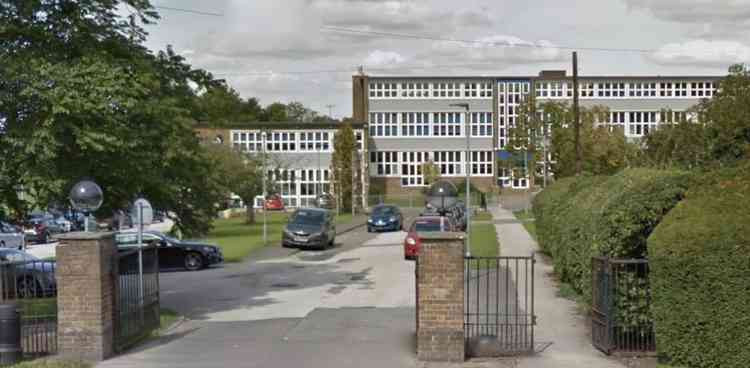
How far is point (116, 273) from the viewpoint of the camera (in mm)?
14586

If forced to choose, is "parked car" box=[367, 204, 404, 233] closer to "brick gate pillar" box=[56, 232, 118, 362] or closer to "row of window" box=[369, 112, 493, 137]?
"row of window" box=[369, 112, 493, 137]

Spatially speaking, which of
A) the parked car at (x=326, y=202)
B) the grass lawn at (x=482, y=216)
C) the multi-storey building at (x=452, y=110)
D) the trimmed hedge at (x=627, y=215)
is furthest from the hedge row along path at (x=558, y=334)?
the multi-storey building at (x=452, y=110)

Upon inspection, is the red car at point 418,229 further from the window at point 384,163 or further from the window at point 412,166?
the window at point 384,163

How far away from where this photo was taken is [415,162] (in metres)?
93.9

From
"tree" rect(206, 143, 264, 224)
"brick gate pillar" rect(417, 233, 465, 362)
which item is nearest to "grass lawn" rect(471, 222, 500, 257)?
"tree" rect(206, 143, 264, 224)

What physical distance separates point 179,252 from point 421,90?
62.6m

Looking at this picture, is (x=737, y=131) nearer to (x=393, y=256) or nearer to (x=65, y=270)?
(x=393, y=256)

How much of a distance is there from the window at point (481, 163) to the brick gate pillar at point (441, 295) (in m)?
81.3

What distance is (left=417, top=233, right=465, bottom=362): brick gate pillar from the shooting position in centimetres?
1314

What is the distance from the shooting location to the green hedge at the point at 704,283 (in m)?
11.3

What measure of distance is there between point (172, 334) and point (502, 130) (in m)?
80.5

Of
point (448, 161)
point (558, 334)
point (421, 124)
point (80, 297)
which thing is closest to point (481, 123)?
point (448, 161)

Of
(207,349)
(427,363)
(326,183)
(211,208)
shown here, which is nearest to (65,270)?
(207,349)

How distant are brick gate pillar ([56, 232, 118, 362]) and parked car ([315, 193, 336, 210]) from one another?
204 ft
